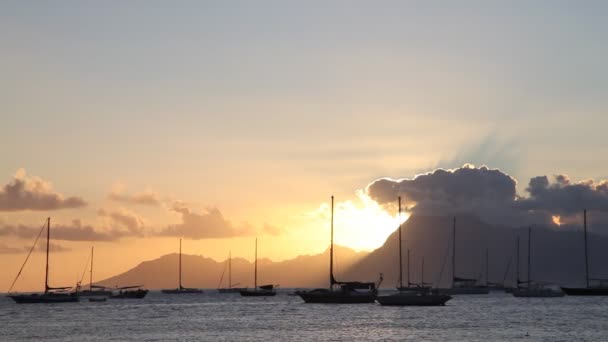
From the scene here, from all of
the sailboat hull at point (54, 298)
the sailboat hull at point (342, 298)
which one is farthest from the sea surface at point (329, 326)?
the sailboat hull at point (54, 298)

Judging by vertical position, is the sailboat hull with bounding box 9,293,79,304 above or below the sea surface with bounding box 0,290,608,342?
above

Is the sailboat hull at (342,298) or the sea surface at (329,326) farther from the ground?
the sailboat hull at (342,298)

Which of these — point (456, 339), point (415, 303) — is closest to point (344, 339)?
point (456, 339)

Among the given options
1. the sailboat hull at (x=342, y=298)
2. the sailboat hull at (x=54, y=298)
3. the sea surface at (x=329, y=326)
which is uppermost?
the sailboat hull at (x=342, y=298)

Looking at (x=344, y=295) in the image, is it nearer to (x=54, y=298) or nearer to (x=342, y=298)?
(x=342, y=298)

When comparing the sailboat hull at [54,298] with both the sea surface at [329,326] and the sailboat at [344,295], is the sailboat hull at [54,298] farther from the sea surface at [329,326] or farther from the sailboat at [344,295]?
the sailboat at [344,295]

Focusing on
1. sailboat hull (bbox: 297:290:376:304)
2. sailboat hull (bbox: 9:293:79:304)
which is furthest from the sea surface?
sailboat hull (bbox: 9:293:79:304)

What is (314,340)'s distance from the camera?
323 feet

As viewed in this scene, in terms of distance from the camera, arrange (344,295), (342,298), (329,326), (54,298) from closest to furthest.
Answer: (329,326), (342,298), (344,295), (54,298)

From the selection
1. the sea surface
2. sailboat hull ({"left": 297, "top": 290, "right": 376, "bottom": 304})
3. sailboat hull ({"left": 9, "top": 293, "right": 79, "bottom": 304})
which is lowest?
the sea surface

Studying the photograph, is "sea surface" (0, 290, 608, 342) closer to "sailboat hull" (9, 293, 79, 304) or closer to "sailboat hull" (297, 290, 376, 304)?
"sailboat hull" (297, 290, 376, 304)

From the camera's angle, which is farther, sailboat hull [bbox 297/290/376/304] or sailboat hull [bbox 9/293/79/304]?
sailboat hull [bbox 9/293/79/304]

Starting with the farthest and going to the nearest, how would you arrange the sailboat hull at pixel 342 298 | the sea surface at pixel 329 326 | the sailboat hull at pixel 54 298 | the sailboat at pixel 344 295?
the sailboat hull at pixel 54 298 < the sailboat hull at pixel 342 298 < the sailboat at pixel 344 295 < the sea surface at pixel 329 326

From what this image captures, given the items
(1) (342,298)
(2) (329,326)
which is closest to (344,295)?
(1) (342,298)
